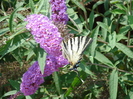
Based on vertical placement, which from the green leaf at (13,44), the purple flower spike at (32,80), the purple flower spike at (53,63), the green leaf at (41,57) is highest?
the green leaf at (13,44)

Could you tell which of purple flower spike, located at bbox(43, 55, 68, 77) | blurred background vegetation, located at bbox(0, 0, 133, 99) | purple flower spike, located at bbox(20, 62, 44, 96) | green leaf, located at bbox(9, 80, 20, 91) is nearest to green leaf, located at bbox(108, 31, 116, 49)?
blurred background vegetation, located at bbox(0, 0, 133, 99)

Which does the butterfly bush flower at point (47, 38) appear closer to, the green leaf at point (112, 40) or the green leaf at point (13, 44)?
the green leaf at point (13, 44)

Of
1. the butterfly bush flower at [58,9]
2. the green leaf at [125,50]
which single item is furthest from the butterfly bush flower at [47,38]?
the green leaf at [125,50]

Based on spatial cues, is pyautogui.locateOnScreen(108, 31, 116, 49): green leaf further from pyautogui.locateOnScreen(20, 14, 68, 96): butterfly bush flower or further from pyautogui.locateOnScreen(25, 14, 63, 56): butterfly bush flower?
pyautogui.locateOnScreen(25, 14, 63, 56): butterfly bush flower

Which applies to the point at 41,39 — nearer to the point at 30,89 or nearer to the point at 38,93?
the point at 30,89

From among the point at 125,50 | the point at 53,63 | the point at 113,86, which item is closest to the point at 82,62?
the point at 53,63

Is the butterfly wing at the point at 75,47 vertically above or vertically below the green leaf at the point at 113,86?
above

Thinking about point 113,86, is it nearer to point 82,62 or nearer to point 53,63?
point 82,62

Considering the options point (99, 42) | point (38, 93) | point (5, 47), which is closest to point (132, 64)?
point (99, 42)

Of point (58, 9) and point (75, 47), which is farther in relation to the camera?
point (58, 9)
